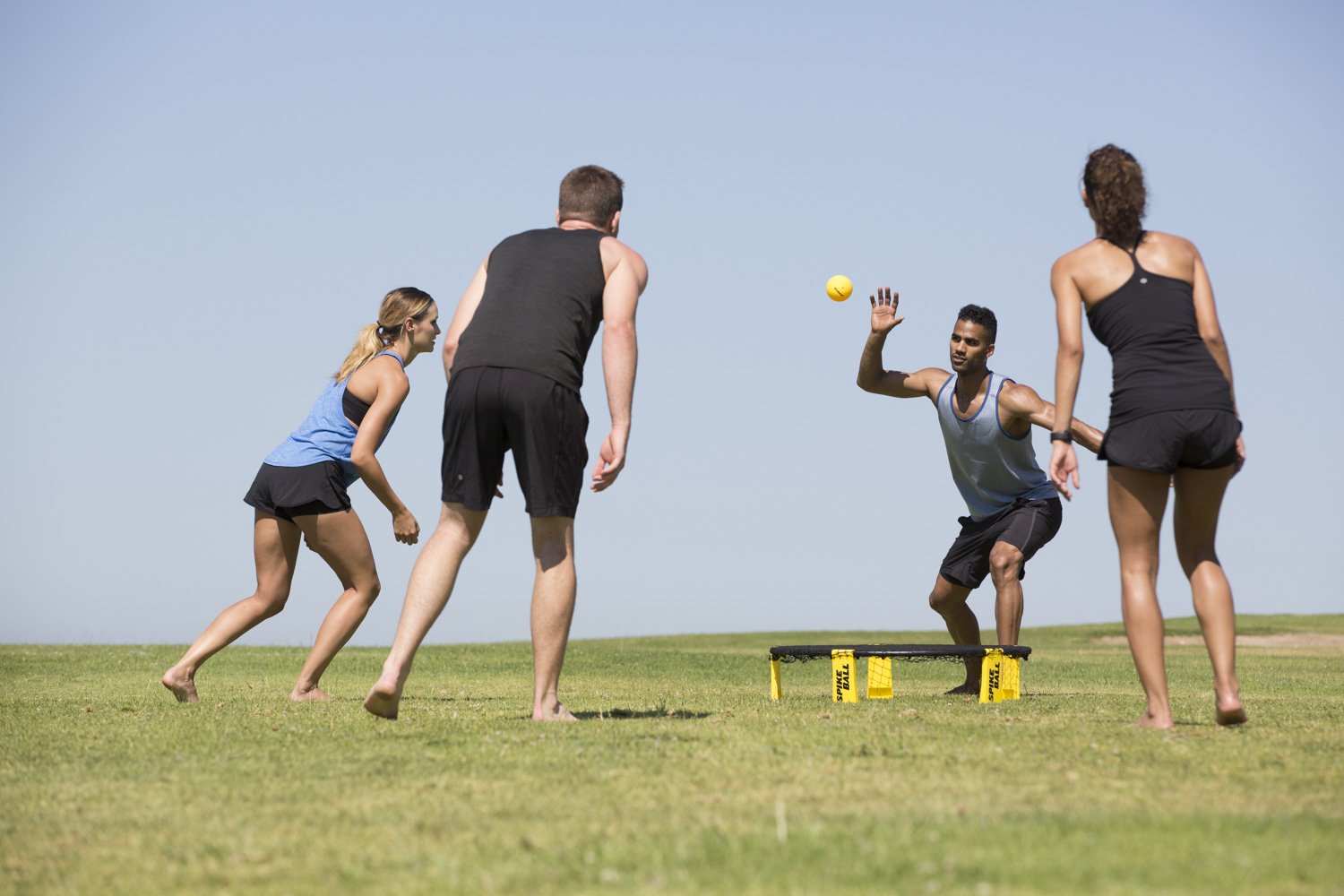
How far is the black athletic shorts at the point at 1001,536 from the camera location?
30.2 ft

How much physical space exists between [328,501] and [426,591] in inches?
84.6

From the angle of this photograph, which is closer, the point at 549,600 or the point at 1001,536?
the point at 549,600

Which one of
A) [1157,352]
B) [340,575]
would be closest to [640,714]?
[340,575]

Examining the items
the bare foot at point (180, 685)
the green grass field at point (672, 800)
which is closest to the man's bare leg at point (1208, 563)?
the green grass field at point (672, 800)

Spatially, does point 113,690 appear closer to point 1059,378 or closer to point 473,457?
point 473,457

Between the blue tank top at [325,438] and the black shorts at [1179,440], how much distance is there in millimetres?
4354

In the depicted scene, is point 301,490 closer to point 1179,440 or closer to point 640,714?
point 640,714

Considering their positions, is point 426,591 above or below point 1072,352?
below

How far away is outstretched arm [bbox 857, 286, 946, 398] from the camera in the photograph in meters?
9.22

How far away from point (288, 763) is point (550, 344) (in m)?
2.26

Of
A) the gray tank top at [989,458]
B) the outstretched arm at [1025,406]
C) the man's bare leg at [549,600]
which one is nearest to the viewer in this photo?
the man's bare leg at [549,600]

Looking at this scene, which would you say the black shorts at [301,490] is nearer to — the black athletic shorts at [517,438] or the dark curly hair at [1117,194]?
the black athletic shorts at [517,438]

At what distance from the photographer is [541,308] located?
20.4 feet

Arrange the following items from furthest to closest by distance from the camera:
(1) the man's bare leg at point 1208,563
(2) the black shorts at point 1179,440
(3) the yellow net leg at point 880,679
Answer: (3) the yellow net leg at point 880,679
(1) the man's bare leg at point 1208,563
(2) the black shorts at point 1179,440
